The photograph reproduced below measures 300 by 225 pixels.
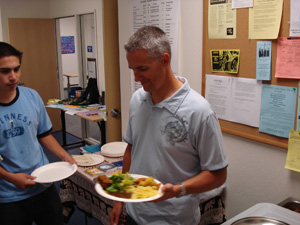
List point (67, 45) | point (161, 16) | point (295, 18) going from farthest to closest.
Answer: point (67, 45) < point (161, 16) < point (295, 18)

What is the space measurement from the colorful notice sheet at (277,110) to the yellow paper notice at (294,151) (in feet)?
0.11

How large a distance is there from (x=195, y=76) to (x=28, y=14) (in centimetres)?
467

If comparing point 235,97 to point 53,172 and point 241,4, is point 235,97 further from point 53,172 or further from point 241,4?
point 53,172

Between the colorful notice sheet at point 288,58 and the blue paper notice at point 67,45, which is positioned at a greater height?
the blue paper notice at point 67,45

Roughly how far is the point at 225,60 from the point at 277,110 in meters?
0.44

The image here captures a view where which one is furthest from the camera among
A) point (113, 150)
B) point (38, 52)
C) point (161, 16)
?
point (38, 52)

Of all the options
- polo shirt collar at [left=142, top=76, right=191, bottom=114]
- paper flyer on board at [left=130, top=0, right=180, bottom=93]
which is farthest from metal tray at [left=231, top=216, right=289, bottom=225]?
paper flyer on board at [left=130, top=0, right=180, bottom=93]

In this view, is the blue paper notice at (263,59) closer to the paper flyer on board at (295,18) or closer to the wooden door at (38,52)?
the paper flyer on board at (295,18)

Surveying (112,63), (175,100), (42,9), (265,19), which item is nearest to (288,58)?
(265,19)

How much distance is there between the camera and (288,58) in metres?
1.56

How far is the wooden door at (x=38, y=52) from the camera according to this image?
548 cm

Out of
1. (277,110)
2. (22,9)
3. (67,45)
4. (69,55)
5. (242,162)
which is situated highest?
(22,9)

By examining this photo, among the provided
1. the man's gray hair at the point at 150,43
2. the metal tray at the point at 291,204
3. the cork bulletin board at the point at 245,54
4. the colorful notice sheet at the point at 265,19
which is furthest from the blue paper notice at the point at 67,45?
the metal tray at the point at 291,204

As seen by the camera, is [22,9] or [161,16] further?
[22,9]
